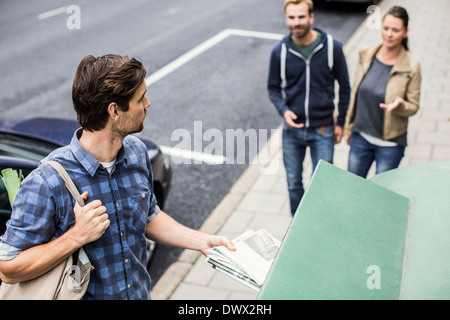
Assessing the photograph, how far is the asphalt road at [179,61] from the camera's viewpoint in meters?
6.55

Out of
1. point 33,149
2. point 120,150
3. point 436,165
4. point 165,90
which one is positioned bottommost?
point 165,90

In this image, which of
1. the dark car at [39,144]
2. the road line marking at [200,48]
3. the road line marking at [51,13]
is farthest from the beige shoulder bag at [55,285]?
the road line marking at [51,13]

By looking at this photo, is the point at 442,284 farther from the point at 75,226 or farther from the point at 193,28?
the point at 193,28

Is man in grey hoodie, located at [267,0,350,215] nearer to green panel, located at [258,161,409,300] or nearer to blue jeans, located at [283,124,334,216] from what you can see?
blue jeans, located at [283,124,334,216]

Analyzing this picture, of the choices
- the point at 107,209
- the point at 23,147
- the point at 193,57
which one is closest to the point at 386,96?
the point at 107,209

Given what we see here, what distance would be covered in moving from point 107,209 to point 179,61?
8311 millimetres

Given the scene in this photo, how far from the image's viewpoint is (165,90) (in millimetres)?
8961

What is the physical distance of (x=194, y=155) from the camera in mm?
6773

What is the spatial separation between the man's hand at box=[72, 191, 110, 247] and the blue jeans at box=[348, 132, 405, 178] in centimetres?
292

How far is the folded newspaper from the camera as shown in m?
2.20

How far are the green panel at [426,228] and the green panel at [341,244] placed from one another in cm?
5

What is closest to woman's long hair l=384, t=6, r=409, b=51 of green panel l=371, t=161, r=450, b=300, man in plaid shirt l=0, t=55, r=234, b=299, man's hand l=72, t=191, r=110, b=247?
green panel l=371, t=161, r=450, b=300
